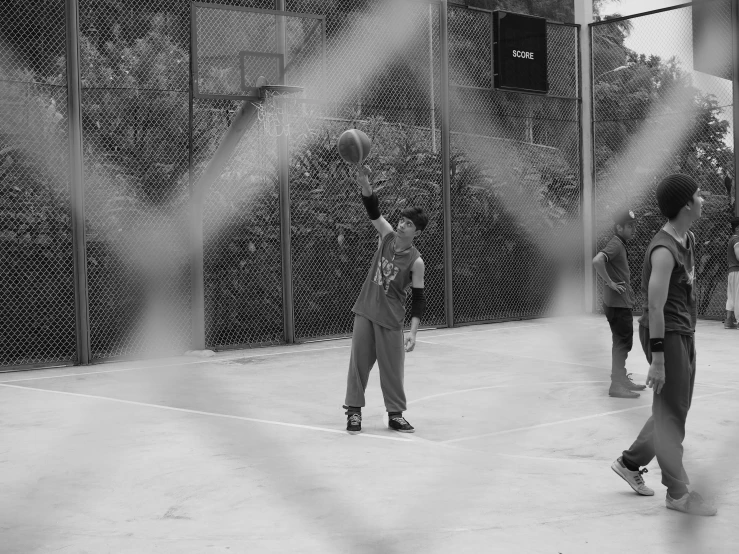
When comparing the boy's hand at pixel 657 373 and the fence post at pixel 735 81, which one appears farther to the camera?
the fence post at pixel 735 81

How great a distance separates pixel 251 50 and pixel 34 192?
2.71m

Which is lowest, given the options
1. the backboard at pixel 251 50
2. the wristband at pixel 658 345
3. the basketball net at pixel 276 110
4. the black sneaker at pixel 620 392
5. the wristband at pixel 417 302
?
the black sneaker at pixel 620 392

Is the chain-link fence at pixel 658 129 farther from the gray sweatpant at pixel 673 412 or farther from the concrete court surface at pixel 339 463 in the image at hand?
the gray sweatpant at pixel 673 412

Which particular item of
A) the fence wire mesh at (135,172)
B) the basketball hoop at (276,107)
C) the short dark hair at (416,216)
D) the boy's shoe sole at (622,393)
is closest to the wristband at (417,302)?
the short dark hair at (416,216)

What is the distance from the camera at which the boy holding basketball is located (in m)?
6.43

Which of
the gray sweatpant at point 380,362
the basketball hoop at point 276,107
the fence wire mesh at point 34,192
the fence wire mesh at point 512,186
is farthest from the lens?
the fence wire mesh at point 512,186

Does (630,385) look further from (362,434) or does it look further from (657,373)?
(657,373)

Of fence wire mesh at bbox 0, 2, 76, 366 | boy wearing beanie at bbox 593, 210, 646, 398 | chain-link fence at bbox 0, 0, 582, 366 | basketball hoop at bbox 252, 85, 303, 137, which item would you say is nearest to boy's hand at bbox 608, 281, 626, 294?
boy wearing beanie at bbox 593, 210, 646, 398

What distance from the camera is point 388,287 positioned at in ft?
21.3

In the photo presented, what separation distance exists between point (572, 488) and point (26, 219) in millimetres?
6703

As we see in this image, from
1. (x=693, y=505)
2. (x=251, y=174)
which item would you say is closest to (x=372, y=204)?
(x=693, y=505)

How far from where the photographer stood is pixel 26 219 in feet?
31.6

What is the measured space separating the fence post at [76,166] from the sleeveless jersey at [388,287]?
433 centimetres

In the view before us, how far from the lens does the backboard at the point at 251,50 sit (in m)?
9.83
